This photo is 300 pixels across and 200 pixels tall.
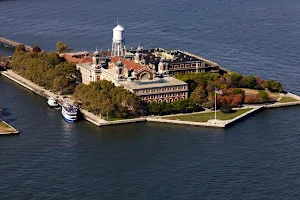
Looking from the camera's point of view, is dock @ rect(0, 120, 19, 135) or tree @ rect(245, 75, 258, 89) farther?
tree @ rect(245, 75, 258, 89)

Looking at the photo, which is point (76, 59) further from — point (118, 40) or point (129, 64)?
point (129, 64)

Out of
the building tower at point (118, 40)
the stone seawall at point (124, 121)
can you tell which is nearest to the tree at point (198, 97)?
the stone seawall at point (124, 121)

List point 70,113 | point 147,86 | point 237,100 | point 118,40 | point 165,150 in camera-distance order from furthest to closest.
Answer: point 118,40, point 237,100, point 147,86, point 70,113, point 165,150

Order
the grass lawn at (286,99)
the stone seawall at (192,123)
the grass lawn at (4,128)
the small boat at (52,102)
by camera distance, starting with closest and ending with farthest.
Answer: the grass lawn at (4,128), the stone seawall at (192,123), the small boat at (52,102), the grass lawn at (286,99)

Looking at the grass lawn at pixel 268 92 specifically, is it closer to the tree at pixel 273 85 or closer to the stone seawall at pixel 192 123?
the tree at pixel 273 85

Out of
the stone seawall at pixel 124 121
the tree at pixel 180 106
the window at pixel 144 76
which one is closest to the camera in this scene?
the stone seawall at pixel 124 121

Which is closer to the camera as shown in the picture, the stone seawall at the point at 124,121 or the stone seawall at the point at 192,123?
the stone seawall at the point at 192,123

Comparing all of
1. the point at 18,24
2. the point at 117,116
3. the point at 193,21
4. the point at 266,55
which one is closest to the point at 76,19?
the point at 18,24

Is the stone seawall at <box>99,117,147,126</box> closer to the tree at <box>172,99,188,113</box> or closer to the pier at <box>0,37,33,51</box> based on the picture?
the tree at <box>172,99,188,113</box>

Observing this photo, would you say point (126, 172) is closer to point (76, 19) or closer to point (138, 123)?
point (138, 123)

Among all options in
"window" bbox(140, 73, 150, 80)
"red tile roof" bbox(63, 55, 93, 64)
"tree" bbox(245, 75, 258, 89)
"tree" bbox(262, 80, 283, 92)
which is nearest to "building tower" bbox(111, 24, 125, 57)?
"red tile roof" bbox(63, 55, 93, 64)

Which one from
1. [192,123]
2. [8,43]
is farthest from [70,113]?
[8,43]

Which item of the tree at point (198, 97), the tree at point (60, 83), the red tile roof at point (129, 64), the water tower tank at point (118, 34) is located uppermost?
the water tower tank at point (118, 34)
